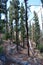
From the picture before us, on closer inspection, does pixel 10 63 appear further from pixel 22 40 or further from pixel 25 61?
pixel 22 40

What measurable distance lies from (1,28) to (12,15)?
72.8ft

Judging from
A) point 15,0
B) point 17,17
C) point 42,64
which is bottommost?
point 42,64

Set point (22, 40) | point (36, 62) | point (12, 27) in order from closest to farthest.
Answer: point (36, 62) < point (12, 27) < point (22, 40)

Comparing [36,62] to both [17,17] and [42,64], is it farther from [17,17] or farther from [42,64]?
[17,17]

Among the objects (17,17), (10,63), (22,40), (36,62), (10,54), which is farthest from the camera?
(22,40)

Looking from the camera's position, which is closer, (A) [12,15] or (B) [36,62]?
(B) [36,62]

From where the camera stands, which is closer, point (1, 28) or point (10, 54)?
point (1, 28)

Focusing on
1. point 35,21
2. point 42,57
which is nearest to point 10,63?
point 42,57

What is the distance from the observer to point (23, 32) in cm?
4631

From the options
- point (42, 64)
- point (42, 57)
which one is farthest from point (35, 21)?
point (42, 64)

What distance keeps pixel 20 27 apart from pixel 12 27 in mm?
1840

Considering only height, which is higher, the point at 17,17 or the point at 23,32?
the point at 17,17

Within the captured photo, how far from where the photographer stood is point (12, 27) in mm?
45656

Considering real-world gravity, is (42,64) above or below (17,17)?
below
